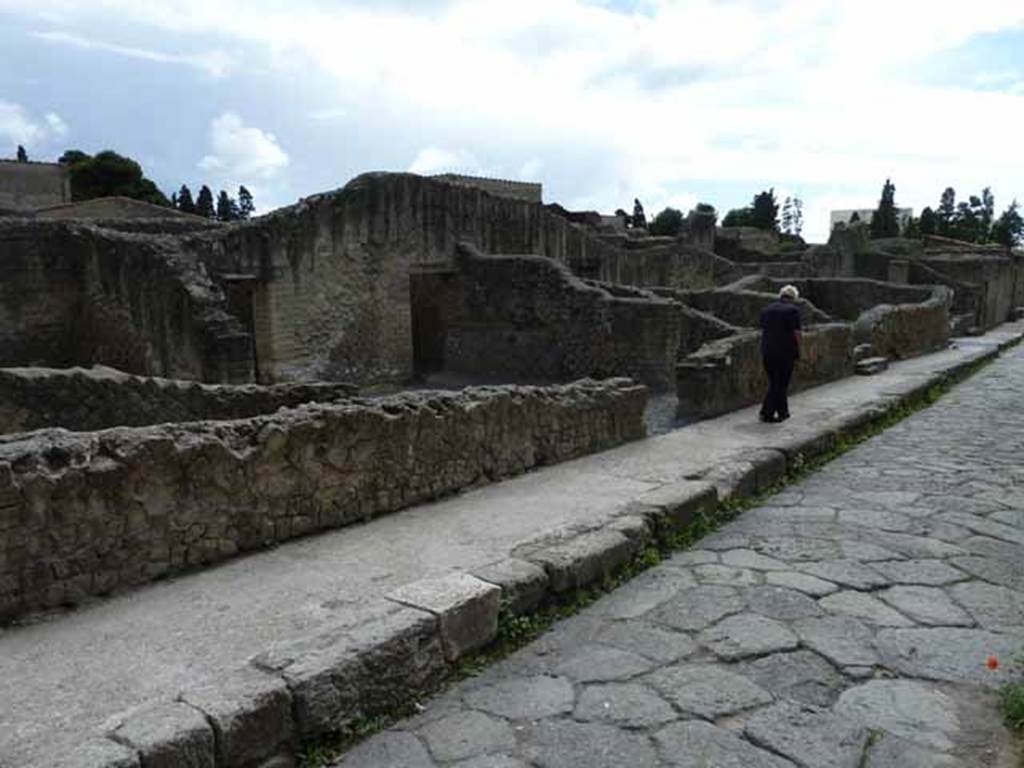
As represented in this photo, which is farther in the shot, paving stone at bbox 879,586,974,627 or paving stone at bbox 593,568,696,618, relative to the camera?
paving stone at bbox 593,568,696,618

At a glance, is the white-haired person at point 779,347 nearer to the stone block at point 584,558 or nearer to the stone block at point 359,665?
the stone block at point 584,558

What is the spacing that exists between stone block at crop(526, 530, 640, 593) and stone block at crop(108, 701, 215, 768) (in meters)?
1.71

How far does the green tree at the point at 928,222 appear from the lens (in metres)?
60.0

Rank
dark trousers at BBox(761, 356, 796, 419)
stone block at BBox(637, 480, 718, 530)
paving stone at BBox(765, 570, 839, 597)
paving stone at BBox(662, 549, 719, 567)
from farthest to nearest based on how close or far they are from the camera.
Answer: dark trousers at BBox(761, 356, 796, 419), stone block at BBox(637, 480, 718, 530), paving stone at BBox(662, 549, 719, 567), paving stone at BBox(765, 570, 839, 597)

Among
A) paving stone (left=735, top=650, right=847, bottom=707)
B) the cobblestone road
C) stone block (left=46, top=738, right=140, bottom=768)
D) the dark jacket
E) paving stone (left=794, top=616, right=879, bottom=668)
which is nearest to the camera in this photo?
stone block (left=46, top=738, right=140, bottom=768)

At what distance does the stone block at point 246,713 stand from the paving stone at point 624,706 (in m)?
0.96

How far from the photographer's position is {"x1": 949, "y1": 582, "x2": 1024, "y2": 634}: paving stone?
11.9ft

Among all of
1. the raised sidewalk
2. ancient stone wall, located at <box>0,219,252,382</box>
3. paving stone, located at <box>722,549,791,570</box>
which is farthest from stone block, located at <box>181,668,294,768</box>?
ancient stone wall, located at <box>0,219,252,382</box>

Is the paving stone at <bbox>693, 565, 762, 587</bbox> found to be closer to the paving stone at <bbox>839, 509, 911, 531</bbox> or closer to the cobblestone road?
the cobblestone road

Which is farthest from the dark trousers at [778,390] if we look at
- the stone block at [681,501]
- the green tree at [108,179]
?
the green tree at [108,179]

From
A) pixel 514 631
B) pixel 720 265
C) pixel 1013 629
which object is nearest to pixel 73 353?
pixel 514 631

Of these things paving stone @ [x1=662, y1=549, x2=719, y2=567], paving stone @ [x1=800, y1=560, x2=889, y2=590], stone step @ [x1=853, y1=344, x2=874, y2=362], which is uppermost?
stone step @ [x1=853, y1=344, x2=874, y2=362]

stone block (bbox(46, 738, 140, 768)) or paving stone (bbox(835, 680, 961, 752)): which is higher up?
stone block (bbox(46, 738, 140, 768))

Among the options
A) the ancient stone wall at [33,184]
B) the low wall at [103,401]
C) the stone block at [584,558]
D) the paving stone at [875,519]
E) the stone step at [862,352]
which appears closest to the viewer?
the stone block at [584,558]
